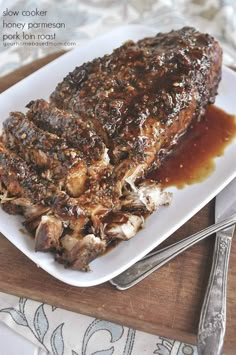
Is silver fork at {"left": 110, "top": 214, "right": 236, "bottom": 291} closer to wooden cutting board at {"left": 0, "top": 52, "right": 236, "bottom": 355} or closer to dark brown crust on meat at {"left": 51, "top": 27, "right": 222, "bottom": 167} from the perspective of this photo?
wooden cutting board at {"left": 0, "top": 52, "right": 236, "bottom": 355}

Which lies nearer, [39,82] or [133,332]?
[133,332]

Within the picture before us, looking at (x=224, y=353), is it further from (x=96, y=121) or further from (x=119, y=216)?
(x=96, y=121)

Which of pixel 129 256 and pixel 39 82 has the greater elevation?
pixel 39 82

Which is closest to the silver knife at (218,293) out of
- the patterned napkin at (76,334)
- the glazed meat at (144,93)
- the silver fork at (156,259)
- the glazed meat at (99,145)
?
the silver fork at (156,259)

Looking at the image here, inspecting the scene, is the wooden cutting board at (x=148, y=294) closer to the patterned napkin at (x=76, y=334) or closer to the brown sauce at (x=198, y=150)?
the patterned napkin at (x=76, y=334)

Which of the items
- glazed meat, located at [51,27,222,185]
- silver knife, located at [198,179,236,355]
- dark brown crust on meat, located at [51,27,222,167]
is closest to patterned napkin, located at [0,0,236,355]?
silver knife, located at [198,179,236,355]

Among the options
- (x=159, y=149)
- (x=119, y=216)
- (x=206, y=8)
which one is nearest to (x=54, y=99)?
(x=159, y=149)
